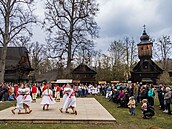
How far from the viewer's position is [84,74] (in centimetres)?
6334

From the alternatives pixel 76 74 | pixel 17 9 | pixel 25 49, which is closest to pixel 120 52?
pixel 76 74

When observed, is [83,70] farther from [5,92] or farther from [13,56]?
[5,92]

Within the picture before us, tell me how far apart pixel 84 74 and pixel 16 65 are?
64.1 ft

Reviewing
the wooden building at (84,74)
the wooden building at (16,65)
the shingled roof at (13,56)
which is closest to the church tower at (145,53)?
the wooden building at (84,74)

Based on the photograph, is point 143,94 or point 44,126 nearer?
point 44,126

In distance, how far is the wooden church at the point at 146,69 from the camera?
6050cm

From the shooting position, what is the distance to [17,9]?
2627cm

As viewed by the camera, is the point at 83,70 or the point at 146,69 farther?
the point at 83,70

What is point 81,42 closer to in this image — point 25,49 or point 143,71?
point 25,49

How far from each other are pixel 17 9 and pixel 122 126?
1987 cm

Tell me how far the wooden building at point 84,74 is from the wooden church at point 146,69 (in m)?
10.2

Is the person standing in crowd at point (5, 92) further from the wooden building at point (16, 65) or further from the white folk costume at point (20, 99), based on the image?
the wooden building at point (16, 65)

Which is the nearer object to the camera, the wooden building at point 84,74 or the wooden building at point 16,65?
the wooden building at point 16,65

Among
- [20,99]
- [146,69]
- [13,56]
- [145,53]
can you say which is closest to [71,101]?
[20,99]
